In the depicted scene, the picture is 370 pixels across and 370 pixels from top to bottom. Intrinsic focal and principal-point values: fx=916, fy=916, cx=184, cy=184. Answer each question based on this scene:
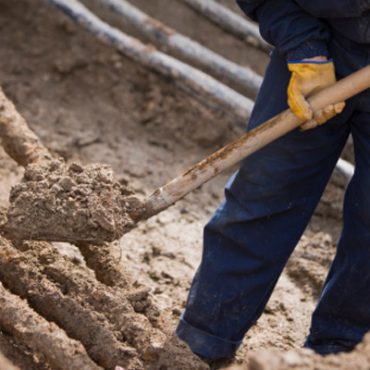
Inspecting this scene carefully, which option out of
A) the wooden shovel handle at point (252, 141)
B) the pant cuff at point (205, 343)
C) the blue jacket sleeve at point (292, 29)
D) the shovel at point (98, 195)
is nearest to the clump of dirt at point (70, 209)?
the shovel at point (98, 195)

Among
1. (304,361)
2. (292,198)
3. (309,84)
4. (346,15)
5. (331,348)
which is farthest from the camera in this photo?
(331,348)

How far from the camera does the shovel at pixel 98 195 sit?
3287mm

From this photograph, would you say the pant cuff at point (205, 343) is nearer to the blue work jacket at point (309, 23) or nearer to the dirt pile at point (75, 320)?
the dirt pile at point (75, 320)

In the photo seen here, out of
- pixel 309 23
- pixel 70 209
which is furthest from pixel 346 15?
pixel 70 209

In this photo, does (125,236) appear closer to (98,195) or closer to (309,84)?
(98,195)

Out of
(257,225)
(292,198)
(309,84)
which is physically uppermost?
(309,84)

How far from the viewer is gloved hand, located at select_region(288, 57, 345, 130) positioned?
3268 mm

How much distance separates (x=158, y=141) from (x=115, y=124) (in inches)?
11.7

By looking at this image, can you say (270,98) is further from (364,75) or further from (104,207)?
(104,207)

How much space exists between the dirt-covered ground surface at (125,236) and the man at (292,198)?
209 mm

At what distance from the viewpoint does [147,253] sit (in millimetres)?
4426

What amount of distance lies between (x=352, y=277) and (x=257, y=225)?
429mm

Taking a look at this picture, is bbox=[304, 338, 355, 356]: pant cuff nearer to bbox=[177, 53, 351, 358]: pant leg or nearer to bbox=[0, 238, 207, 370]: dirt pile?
bbox=[177, 53, 351, 358]: pant leg

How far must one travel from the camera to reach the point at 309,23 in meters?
3.29
